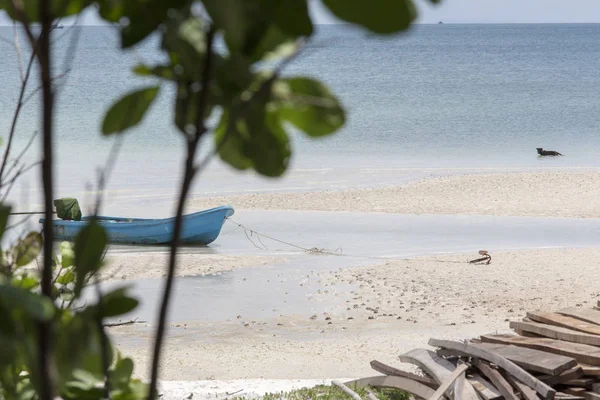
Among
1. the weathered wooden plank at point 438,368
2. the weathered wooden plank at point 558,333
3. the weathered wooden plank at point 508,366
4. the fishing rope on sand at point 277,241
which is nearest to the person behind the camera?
the weathered wooden plank at point 508,366

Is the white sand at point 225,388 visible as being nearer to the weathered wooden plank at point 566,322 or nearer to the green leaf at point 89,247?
the weathered wooden plank at point 566,322

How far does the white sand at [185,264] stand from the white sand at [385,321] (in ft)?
6.93

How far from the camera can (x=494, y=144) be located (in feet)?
131

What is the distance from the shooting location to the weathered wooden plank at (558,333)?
6425 millimetres

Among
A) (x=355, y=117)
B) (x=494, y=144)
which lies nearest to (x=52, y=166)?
(x=494, y=144)

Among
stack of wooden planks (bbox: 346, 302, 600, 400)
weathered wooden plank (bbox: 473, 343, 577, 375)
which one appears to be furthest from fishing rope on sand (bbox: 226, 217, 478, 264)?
weathered wooden plank (bbox: 473, 343, 577, 375)

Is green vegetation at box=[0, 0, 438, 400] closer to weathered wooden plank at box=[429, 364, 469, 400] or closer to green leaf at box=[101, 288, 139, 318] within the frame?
green leaf at box=[101, 288, 139, 318]

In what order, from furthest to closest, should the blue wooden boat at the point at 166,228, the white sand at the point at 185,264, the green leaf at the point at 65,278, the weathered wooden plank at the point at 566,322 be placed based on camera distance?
the blue wooden boat at the point at 166,228, the white sand at the point at 185,264, the weathered wooden plank at the point at 566,322, the green leaf at the point at 65,278

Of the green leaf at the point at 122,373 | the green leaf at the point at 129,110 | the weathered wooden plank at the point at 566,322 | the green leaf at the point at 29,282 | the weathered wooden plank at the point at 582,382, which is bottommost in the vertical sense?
the weathered wooden plank at the point at 582,382

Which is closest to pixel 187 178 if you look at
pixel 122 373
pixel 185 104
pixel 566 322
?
pixel 185 104

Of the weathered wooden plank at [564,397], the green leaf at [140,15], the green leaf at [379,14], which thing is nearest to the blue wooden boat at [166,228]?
the weathered wooden plank at [564,397]

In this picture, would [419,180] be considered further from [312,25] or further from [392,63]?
[392,63]

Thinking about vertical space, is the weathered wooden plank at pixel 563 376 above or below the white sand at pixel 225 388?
above

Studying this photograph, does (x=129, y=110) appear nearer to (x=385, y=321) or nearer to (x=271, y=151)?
(x=271, y=151)
